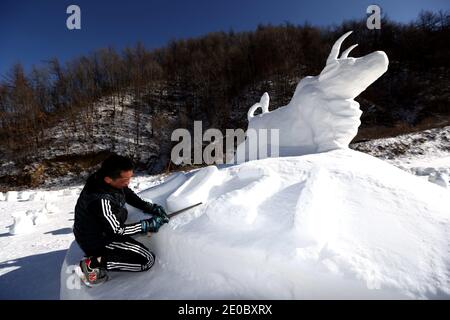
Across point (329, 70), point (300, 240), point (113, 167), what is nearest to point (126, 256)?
point (113, 167)

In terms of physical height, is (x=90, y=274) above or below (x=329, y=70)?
below

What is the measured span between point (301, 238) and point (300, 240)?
0.06 feet

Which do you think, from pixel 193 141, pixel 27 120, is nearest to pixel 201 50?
pixel 193 141

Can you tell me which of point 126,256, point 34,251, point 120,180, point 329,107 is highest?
point 329,107

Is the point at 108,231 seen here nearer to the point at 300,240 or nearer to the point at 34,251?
the point at 300,240

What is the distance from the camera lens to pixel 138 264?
230 cm

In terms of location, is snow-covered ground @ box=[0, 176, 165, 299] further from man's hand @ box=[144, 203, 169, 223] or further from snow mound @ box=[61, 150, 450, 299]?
man's hand @ box=[144, 203, 169, 223]

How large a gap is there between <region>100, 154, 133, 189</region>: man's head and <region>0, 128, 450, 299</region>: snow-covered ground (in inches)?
19.0

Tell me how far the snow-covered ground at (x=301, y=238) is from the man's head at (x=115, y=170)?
0.48 m

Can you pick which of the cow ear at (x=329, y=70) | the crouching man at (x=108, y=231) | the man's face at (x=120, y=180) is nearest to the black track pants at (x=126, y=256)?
the crouching man at (x=108, y=231)

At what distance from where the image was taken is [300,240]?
5.92ft

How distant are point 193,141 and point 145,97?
8147mm

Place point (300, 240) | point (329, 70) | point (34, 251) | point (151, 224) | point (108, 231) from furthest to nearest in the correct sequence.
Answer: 1. point (34, 251)
2. point (329, 70)
3. point (151, 224)
4. point (108, 231)
5. point (300, 240)

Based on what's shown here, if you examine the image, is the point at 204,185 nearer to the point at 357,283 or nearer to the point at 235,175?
the point at 235,175
